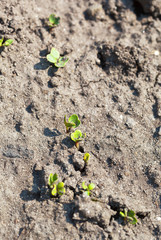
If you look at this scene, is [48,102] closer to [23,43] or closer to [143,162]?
[23,43]

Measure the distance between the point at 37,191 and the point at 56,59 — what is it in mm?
1389

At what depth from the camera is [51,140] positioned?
8.64ft

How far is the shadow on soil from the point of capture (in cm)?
235

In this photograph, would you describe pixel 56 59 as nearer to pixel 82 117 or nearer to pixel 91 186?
pixel 82 117

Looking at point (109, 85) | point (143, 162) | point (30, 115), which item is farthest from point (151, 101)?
point (30, 115)

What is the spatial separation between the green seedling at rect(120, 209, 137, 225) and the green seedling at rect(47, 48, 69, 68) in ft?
5.17

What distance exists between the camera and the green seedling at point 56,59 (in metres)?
2.92

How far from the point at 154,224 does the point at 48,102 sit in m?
1.49

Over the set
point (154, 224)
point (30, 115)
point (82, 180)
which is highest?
point (30, 115)

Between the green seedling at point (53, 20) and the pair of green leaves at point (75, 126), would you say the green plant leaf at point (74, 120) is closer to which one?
the pair of green leaves at point (75, 126)

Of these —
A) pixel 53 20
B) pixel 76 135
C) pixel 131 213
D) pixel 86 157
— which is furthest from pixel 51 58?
pixel 131 213

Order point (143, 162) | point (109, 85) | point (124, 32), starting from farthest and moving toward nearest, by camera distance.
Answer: point (124, 32)
point (109, 85)
point (143, 162)

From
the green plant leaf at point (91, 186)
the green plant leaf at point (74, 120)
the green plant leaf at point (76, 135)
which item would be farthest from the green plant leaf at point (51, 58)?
the green plant leaf at point (91, 186)

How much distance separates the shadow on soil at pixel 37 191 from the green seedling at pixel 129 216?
65 centimetres
